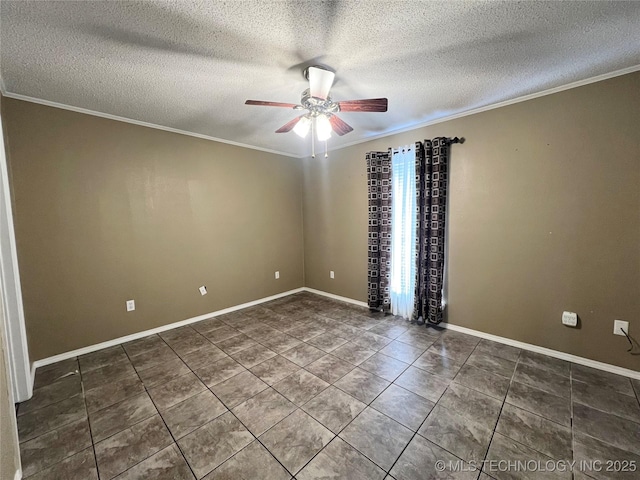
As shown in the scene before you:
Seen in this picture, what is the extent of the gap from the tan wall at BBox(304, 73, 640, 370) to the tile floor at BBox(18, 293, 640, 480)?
393mm

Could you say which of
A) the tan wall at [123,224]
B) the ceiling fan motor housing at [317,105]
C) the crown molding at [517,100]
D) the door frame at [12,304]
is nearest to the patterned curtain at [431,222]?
the crown molding at [517,100]

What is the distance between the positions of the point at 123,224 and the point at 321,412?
8.99 feet

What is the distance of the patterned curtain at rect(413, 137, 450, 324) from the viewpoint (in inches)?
112

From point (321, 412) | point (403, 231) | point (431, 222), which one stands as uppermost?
point (431, 222)

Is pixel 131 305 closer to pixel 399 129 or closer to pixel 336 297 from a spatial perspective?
pixel 336 297

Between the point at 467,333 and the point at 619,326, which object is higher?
the point at 619,326

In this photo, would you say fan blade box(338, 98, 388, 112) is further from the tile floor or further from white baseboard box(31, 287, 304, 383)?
white baseboard box(31, 287, 304, 383)

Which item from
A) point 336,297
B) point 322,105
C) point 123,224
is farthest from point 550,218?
point 123,224

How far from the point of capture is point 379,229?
11.4 ft

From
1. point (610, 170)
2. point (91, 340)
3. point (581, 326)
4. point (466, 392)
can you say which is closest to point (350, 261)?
point (466, 392)

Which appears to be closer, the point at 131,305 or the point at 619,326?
the point at 619,326

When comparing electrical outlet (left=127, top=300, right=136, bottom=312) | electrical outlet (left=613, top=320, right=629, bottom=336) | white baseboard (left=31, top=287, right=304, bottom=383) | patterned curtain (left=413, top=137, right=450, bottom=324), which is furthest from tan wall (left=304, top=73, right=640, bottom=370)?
electrical outlet (left=127, top=300, right=136, bottom=312)

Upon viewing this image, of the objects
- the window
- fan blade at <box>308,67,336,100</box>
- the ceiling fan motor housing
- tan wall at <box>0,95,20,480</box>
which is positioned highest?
fan blade at <box>308,67,336,100</box>

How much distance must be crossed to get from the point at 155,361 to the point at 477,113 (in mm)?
4114
